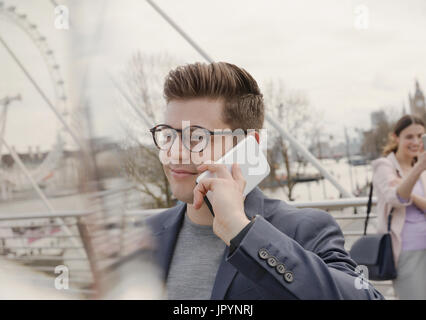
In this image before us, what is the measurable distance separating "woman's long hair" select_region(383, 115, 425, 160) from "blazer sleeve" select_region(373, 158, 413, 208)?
0.12 metres

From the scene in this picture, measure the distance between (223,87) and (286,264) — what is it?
359 millimetres

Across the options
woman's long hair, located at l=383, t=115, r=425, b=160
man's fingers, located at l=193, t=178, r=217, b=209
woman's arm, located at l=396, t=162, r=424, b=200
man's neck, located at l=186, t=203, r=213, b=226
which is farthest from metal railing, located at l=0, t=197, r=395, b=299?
woman's long hair, located at l=383, t=115, r=425, b=160

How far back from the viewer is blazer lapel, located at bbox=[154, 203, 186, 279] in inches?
29.0

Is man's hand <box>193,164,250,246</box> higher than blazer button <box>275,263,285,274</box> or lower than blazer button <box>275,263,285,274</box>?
higher

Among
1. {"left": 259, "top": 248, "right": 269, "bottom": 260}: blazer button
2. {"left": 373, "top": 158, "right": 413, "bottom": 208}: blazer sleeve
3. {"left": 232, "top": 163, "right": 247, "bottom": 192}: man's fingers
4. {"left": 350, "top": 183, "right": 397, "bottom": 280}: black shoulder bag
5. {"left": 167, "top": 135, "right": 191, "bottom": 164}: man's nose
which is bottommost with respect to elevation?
{"left": 350, "top": 183, "right": 397, "bottom": 280}: black shoulder bag

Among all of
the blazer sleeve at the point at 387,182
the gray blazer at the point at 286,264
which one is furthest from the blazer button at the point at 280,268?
the blazer sleeve at the point at 387,182

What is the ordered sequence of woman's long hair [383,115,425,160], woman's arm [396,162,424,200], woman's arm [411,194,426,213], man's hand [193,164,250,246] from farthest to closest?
woman's long hair [383,115,425,160]
woman's arm [411,194,426,213]
woman's arm [396,162,424,200]
man's hand [193,164,250,246]

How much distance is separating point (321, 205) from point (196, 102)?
1714mm

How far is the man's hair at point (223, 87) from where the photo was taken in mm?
757

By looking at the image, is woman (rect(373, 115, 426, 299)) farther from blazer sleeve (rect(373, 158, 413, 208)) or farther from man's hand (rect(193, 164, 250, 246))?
man's hand (rect(193, 164, 250, 246))

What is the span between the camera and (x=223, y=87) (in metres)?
0.77

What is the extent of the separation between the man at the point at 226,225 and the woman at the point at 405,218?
119 cm

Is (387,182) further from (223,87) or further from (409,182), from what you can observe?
(223,87)

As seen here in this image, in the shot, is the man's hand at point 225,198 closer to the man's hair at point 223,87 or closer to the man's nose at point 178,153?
the man's nose at point 178,153
